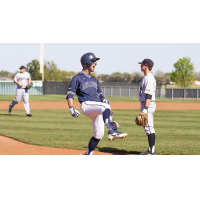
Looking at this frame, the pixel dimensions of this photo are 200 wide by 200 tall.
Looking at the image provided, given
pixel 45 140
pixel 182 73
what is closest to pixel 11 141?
pixel 45 140

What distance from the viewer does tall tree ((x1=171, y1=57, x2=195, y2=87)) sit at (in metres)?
54.5

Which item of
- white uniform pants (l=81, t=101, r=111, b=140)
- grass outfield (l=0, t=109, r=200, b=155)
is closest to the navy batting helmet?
white uniform pants (l=81, t=101, r=111, b=140)

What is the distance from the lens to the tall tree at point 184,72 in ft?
179

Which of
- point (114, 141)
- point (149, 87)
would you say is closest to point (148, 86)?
point (149, 87)

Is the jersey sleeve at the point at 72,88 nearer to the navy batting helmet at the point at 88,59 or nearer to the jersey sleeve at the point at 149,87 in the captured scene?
the navy batting helmet at the point at 88,59

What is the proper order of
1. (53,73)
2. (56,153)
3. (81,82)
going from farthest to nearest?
(53,73)
(56,153)
(81,82)

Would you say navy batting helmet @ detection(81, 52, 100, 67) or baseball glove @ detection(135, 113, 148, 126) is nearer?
navy batting helmet @ detection(81, 52, 100, 67)

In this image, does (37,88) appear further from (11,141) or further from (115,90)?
(11,141)

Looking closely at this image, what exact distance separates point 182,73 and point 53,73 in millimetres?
32982

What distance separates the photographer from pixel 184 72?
54750mm

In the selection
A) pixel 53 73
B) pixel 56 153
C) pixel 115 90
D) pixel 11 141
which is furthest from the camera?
pixel 53 73

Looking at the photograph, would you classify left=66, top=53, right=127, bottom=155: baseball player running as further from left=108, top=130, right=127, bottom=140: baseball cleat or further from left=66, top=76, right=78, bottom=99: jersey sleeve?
left=108, top=130, right=127, bottom=140: baseball cleat

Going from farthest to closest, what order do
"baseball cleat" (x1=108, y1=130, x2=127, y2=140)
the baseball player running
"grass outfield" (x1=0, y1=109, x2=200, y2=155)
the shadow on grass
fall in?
"grass outfield" (x1=0, y1=109, x2=200, y2=155) → the shadow on grass → the baseball player running → "baseball cleat" (x1=108, y1=130, x2=127, y2=140)

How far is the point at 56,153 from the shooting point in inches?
281
